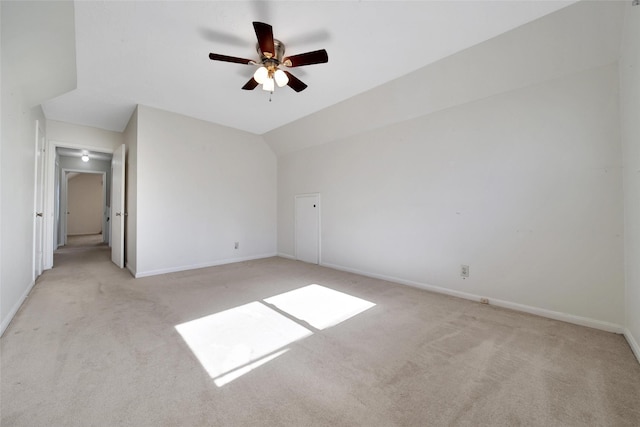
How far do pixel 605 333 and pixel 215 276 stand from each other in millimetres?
4523

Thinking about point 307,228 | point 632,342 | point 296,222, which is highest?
point 296,222

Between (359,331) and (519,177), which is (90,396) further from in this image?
(519,177)

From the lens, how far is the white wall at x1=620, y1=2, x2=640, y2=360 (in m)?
1.78

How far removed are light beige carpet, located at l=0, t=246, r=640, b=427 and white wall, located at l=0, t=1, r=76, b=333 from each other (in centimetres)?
50

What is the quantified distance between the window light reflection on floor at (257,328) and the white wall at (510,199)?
4.27 feet

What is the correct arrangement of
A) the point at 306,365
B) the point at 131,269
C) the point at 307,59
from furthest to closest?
the point at 131,269, the point at 307,59, the point at 306,365

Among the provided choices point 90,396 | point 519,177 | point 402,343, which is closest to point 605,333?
point 519,177

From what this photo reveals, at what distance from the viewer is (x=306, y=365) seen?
168cm

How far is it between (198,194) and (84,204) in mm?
9080

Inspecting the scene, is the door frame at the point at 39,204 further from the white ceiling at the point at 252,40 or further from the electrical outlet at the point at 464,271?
the electrical outlet at the point at 464,271

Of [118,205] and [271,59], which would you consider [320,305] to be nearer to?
[271,59]

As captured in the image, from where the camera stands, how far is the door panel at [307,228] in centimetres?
484

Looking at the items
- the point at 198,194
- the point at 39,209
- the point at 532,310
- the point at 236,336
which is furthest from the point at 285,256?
the point at 532,310

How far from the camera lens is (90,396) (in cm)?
137
